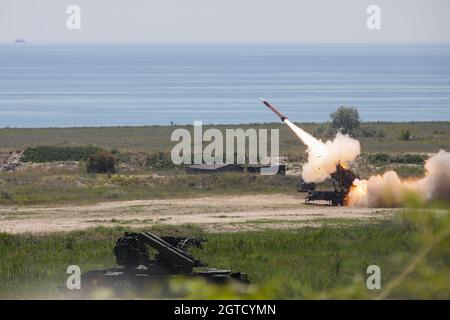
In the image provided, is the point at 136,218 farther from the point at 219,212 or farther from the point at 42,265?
the point at 42,265

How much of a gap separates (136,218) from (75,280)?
19.5 meters

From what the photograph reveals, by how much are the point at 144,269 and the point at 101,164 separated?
125 ft

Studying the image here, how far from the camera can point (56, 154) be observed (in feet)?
249

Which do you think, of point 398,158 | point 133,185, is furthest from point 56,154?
point 398,158

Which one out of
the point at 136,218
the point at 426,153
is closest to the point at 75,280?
the point at 136,218

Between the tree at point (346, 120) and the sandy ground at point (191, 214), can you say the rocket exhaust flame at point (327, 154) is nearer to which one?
the sandy ground at point (191, 214)

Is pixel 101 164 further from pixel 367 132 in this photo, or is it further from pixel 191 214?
pixel 367 132

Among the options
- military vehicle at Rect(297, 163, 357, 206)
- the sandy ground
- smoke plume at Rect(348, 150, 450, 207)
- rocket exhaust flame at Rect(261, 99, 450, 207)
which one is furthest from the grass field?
the sandy ground

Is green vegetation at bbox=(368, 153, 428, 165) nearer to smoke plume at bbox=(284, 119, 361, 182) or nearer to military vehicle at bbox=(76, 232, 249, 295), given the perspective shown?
smoke plume at bbox=(284, 119, 361, 182)

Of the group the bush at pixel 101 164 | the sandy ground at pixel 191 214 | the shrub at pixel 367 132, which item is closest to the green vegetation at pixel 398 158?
the sandy ground at pixel 191 214

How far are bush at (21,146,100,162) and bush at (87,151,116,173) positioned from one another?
5.26 m

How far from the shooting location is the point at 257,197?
60.6 m

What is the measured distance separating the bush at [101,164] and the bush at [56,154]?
5263 mm

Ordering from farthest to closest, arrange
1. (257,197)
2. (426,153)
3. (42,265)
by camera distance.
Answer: (426,153) → (257,197) → (42,265)
